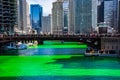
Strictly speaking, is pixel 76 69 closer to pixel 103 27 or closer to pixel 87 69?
pixel 87 69

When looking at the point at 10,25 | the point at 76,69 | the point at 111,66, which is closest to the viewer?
the point at 76,69

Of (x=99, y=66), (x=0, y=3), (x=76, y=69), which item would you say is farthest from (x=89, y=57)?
(x=0, y=3)

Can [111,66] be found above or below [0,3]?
below

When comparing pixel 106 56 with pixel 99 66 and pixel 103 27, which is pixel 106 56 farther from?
pixel 103 27

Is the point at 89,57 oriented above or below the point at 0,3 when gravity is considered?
below

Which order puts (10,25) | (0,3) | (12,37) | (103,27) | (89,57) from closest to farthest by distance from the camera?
(89,57) → (12,37) → (0,3) → (10,25) → (103,27)

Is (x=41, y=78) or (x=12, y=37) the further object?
(x=12, y=37)

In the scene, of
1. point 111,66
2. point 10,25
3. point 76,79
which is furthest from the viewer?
point 10,25

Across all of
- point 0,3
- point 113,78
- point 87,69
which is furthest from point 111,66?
point 0,3

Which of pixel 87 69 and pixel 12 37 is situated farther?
pixel 12 37
